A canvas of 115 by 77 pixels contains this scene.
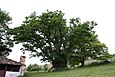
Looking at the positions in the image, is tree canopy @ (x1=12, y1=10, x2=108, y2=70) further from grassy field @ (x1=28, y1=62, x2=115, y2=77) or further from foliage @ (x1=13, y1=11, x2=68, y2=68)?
grassy field @ (x1=28, y1=62, x2=115, y2=77)

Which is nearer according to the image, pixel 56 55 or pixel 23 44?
pixel 56 55

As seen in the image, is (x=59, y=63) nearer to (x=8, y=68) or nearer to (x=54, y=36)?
(x=54, y=36)

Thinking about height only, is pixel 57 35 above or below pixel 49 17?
below

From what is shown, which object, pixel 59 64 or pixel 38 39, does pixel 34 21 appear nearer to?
pixel 38 39

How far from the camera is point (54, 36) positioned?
36.6 metres

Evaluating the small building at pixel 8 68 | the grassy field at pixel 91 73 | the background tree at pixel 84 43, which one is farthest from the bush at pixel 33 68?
the grassy field at pixel 91 73

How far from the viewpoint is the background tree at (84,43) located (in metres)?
35.3

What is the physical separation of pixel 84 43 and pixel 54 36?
5020 mm

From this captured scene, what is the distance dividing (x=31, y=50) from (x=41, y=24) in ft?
15.6

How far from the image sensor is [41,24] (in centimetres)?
3528

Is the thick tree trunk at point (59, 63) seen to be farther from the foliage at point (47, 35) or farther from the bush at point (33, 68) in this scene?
the bush at point (33, 68)

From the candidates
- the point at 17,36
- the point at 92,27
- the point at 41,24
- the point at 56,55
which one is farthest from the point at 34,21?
the point at 92,27

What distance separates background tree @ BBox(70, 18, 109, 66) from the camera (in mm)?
35281

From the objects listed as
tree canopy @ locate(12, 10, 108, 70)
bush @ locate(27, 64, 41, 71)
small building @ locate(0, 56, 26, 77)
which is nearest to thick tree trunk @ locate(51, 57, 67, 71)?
tree canopy @ locate(12, 10, 108, 70)
